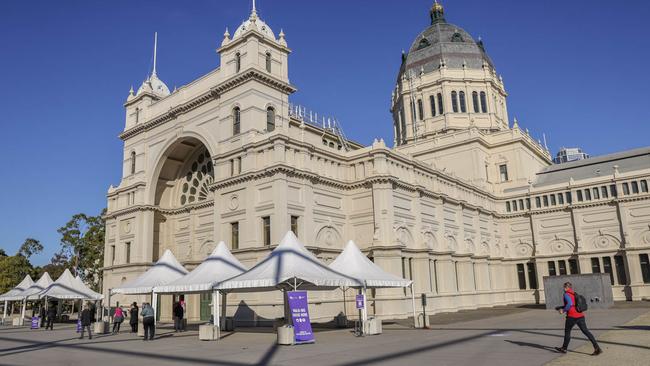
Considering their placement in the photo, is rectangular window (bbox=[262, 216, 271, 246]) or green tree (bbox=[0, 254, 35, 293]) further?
green tree (bbox=[0, 254, 35, 293])

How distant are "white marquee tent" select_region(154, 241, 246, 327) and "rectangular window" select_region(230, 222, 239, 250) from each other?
6.29m

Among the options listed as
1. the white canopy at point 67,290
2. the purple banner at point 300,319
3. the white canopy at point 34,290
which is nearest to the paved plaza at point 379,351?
the purple banner at point 300,319

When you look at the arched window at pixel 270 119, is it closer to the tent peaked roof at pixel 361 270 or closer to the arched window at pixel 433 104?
the tent peaked roof at pixel 361 270

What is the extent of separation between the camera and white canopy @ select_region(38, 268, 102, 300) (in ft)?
117

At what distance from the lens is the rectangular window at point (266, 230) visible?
30.6 m

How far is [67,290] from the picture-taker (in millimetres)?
36375

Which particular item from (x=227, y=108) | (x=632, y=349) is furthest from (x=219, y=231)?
(x=632, y=349)

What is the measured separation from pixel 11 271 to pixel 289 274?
6056 cm

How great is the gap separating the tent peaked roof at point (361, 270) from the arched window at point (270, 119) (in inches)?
525

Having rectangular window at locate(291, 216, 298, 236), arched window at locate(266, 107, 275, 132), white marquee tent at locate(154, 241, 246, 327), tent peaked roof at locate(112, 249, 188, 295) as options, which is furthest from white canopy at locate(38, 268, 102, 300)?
arched window at locate(266, 107, 275, 132)

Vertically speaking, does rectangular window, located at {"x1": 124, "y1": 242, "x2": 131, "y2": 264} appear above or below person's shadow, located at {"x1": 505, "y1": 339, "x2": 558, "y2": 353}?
above

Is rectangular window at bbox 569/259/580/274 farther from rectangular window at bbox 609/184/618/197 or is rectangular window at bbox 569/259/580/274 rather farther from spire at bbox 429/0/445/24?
spire at bbox 429/0/445/24

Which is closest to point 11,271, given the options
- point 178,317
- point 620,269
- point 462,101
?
point 178,317

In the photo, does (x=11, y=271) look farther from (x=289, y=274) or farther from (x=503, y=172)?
(x=503, y=172)
